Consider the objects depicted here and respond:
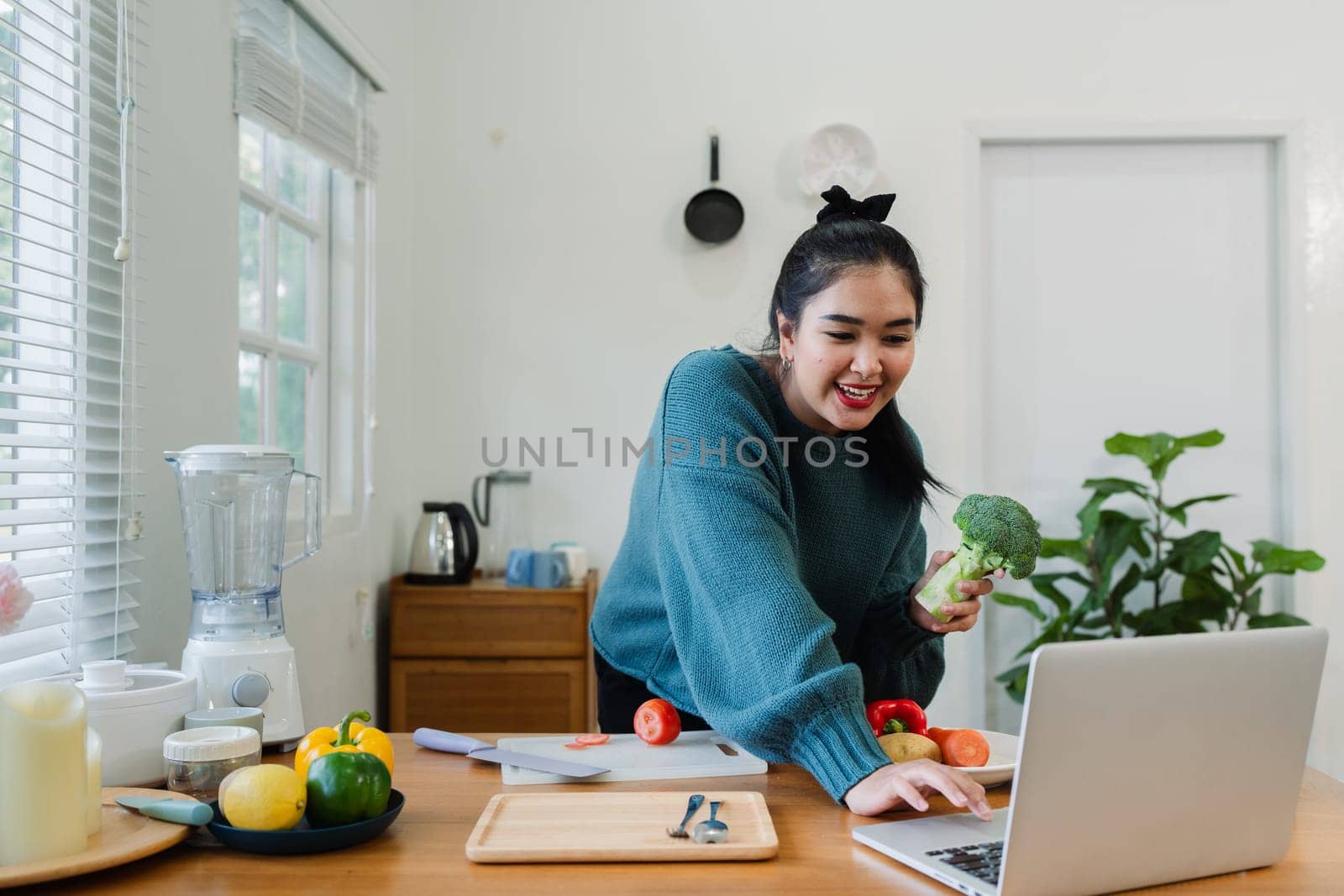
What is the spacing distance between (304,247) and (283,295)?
0.17m

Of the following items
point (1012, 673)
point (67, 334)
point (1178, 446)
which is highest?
point (67, 334)

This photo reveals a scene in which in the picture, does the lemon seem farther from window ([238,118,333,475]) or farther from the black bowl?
window ([238,118,333,475])

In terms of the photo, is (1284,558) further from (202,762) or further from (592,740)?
(202,762)

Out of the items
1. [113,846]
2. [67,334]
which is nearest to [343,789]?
[113,846]

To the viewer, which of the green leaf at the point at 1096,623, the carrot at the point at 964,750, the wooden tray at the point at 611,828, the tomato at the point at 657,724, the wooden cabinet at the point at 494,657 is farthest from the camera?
the green leaf at the point at 1096,623

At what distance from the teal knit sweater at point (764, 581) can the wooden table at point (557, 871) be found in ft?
0.35

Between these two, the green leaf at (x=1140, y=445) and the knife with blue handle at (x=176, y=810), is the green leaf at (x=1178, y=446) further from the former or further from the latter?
the knife with blue handle at (x=176, y=810)

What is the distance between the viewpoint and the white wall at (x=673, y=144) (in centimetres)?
336

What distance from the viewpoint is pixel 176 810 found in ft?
3.29

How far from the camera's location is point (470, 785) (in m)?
1.20

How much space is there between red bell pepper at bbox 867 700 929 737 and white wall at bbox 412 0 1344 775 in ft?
6.84

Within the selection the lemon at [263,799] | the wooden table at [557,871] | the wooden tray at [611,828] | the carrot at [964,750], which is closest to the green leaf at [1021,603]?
the carrot at [964,750]

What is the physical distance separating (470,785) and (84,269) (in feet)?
3.14

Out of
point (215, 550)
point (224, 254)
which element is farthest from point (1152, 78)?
point (215, 550)
